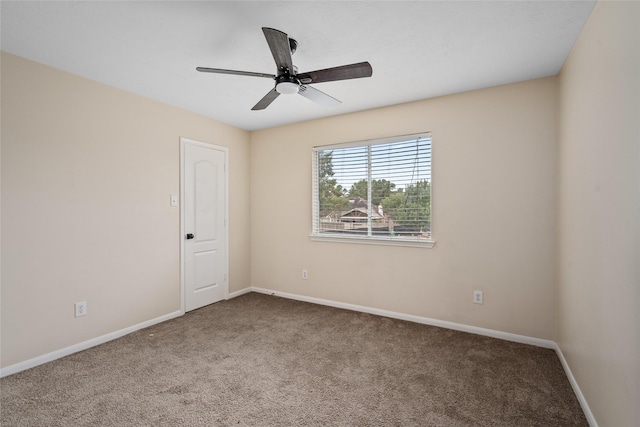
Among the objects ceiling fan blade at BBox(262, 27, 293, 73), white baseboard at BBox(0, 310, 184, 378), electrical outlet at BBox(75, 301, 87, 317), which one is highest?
ceiling fan blade at BBox(262, 27, 293, 73)

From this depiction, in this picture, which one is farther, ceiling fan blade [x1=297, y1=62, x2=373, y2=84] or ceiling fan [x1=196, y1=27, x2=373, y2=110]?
ceiling fan blade [x1=297, y1=62, x2=373, y2=84]

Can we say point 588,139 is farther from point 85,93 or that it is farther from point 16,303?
point 16,303

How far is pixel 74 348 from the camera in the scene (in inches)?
105

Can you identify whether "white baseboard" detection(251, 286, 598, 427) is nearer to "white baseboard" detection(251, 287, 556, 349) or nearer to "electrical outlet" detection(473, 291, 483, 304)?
"white baseboard" detection(251, 287, 556, 349)

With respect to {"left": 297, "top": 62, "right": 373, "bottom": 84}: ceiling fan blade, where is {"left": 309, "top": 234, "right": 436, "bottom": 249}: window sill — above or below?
below

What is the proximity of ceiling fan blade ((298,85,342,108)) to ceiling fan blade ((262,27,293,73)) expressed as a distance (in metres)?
0.23

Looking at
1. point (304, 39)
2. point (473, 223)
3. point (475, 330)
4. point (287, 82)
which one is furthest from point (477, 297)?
point (304, 39)

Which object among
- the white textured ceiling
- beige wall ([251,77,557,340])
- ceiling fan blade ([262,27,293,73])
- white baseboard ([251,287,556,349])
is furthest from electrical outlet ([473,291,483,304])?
ceiling fan blade ([262,27,293,73])

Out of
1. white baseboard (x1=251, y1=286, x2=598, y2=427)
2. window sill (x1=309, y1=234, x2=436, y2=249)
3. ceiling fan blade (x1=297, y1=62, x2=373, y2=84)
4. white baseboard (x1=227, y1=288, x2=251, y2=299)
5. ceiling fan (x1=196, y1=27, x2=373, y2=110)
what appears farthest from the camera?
white baseboard (x1=227, y1=288, x2=251, y2=299)

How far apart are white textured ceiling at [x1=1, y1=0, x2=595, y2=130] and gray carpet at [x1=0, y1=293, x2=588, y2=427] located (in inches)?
96.4

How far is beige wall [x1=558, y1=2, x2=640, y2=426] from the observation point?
131 cm

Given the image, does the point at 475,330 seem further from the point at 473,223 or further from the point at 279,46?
the point at 279,46

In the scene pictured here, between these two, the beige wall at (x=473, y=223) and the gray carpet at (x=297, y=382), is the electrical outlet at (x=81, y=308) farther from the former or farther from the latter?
the beige wall at (x=473, y=223)

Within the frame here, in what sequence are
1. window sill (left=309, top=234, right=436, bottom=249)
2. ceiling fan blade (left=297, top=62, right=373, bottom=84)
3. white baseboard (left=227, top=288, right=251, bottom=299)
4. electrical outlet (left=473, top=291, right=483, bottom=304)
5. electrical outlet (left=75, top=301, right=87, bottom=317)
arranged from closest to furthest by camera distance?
ceiling fan blade (left=297, top=62, right=373, bottom=84) < electrical outlet (left=75, top=301, right=87, bottom=317) < electrical outlet (left=473, top=291, right=483, bottom=304) < window sill (left=309, top=234, right=436, bottom=249) < white baseboard (left=227, top=288, right=251, bottom=299)
